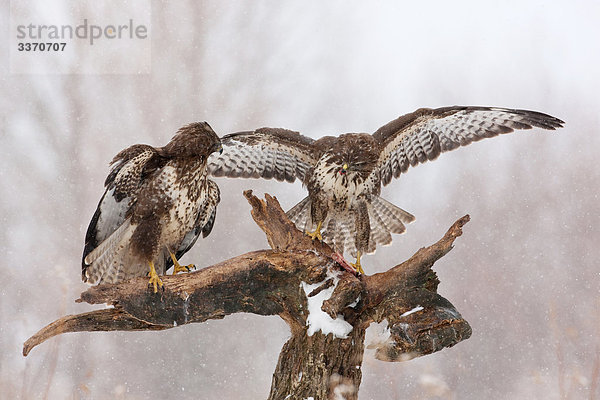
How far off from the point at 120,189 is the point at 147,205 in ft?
0.56

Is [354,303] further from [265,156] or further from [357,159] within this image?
[265,156]

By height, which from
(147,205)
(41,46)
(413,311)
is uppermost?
(41,46)

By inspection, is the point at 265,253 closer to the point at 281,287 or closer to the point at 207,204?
the point at 281,287

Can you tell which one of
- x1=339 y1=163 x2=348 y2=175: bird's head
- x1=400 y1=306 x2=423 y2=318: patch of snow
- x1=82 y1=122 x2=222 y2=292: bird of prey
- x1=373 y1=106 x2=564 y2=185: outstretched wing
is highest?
x1=373 y1=106 x2=564 y2=185: outstretched wing

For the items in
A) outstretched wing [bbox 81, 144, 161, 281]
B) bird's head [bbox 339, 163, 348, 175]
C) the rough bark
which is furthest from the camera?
bird's head [bbox 339, 163, 348, 175]

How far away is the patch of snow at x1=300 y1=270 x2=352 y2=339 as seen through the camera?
10.1 ft

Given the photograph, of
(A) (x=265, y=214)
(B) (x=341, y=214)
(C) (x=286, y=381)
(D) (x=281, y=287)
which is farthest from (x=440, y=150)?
(C) (x=286, y=381)

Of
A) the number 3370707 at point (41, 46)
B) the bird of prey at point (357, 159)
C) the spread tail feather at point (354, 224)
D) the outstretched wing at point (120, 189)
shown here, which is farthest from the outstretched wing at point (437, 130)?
the number 3370707 at point (41, 46)

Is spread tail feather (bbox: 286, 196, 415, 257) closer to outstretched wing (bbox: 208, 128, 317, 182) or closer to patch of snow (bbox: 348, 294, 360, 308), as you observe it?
outstretched wing (bbox: 208, 128, 317, 182)

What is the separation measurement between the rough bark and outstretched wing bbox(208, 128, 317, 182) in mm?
900

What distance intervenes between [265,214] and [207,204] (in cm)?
37

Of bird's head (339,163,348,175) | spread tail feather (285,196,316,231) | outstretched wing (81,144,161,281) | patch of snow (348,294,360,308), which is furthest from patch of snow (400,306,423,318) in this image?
outstretched wing (81,144,161,281)

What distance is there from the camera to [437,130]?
4070mm

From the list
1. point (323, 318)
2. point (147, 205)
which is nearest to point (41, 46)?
point (147, 205)
